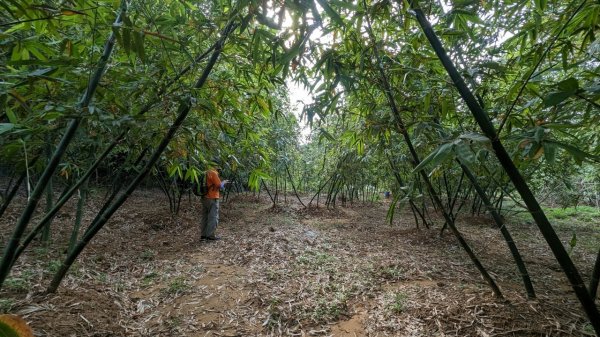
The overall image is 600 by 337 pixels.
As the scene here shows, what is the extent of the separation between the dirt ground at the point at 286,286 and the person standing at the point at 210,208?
9.6 inches

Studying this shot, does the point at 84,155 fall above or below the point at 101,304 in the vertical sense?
above

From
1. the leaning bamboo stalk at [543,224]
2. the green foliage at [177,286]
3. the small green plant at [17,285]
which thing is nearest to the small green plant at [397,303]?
the leaning bamboo stalk at [543,224]

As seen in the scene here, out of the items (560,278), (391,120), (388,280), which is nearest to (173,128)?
(391,120)

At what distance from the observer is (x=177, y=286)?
2.95 m

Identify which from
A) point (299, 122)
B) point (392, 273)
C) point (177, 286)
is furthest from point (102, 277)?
point (392, 273)

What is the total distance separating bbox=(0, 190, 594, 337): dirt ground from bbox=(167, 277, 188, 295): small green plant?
0.04 feet

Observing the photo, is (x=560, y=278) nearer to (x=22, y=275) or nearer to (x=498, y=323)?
(x=498, y=323)

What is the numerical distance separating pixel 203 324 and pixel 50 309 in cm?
101

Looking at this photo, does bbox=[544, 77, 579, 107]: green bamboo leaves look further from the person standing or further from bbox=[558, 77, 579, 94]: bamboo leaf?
the person standing

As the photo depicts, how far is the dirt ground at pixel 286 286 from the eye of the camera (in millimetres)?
2027

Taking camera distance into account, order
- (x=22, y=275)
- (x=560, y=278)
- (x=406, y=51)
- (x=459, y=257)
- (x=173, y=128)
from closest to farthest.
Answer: (x=173, y=128), (x=406, y=51), (x=22, y=275), (x=560, y=278), (x=459, y=257)

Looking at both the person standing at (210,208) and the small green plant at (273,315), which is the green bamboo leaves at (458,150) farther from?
the person standing at (210,208)

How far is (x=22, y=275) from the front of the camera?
97.4 inches

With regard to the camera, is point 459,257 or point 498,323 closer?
point 498,323
